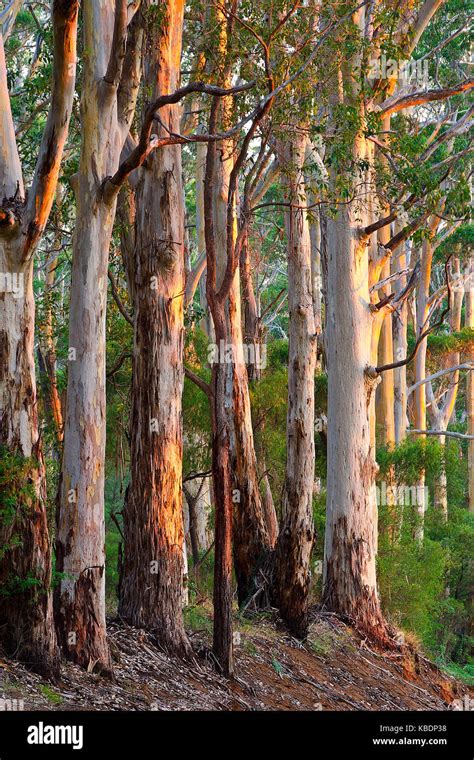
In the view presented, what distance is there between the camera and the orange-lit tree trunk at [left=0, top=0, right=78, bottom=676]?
8102 millimetres

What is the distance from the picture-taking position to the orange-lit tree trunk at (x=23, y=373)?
8.10 metres

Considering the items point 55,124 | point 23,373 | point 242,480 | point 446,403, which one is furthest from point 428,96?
point 446,403

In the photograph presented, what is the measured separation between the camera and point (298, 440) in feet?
44.7

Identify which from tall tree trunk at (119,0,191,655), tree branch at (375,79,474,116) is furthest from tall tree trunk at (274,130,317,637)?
tall tree trunk at (119,0,191,655)

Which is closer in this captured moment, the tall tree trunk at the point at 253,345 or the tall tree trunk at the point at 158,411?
the tall tree trunk at the point at 158,411

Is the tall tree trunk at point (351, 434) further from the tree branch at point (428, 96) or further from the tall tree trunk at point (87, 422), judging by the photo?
the tall tree trunk at point (87, 422)

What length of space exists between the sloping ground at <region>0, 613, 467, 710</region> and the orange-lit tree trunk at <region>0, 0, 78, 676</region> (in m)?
0.34

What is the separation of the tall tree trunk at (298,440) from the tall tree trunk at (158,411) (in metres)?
2.06

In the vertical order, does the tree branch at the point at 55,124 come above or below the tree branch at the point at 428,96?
below

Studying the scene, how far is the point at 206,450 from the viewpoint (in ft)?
58.6

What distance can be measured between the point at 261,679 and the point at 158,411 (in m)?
2.87

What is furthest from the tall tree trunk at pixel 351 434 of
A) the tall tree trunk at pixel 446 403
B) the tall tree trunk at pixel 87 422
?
the tall tree trunk at pixel 446 403

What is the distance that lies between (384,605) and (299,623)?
500 centimetres

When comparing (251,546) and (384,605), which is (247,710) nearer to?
(251,546)
